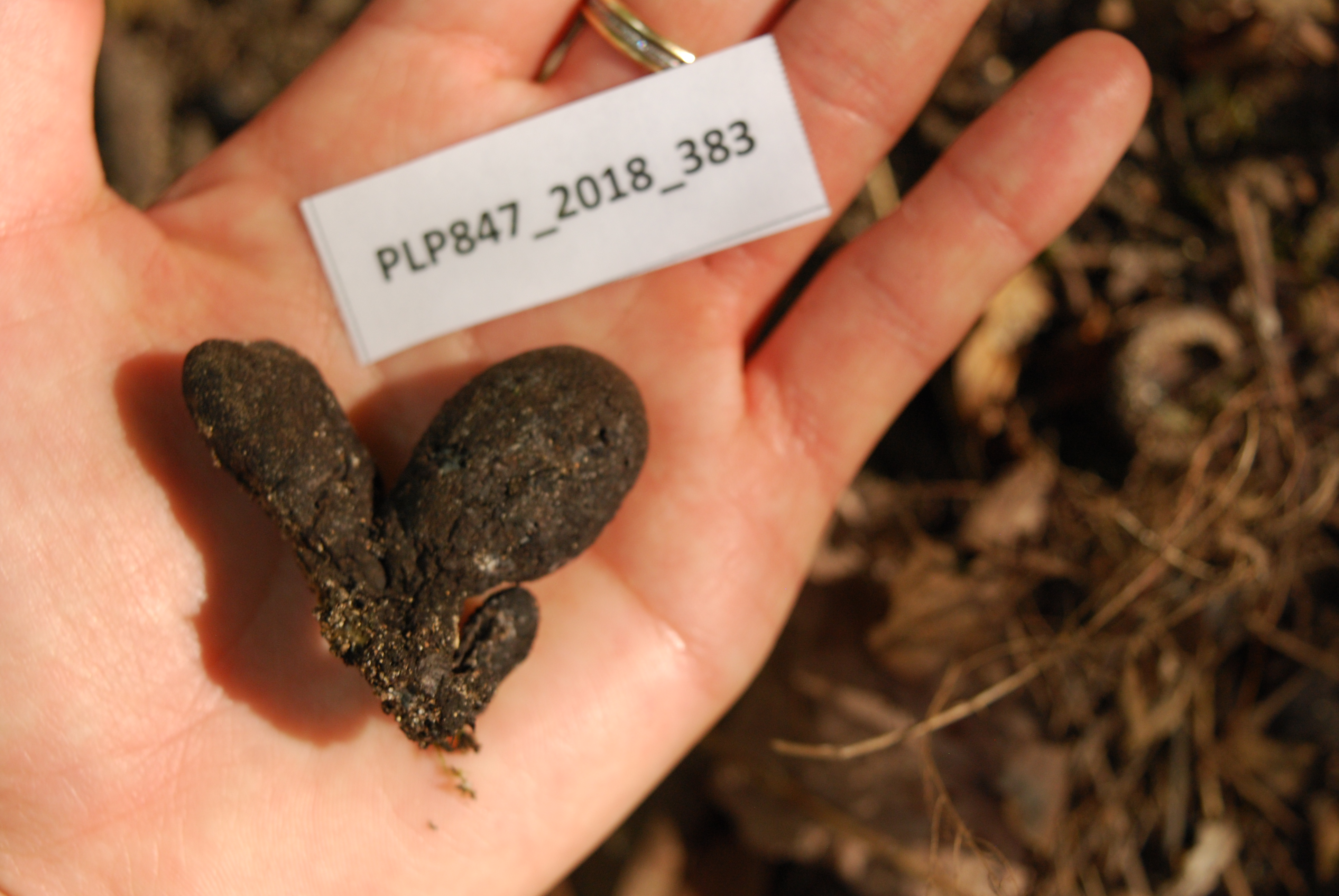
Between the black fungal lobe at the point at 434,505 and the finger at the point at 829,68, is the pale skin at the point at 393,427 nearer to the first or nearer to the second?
the finger at the point at 829,68

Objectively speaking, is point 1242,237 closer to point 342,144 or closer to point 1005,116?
point 1005,116

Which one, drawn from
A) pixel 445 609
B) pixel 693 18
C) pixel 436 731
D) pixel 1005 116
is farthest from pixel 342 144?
pixel 1005 116

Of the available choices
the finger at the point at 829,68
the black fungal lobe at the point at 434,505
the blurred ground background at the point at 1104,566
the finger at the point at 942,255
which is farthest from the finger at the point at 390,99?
the blurred ground background at the point at 1104,566

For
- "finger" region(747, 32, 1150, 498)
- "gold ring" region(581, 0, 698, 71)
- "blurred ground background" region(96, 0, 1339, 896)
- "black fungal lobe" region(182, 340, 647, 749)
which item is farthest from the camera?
"blurred ground background" region(96, 0, 1339, 896)

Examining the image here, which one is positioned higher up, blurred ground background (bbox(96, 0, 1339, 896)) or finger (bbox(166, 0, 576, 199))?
finger (bbox(166, 0, 576, 199))

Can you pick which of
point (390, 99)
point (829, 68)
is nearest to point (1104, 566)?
point (829, 68)

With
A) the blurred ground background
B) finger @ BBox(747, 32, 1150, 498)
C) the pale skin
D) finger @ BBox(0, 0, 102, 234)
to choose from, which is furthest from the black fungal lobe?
the blurred ground background

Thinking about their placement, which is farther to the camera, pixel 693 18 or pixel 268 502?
pixel 693 18

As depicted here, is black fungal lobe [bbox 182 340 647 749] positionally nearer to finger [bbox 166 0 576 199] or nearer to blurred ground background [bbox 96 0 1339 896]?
finger [bbox 166 0 576 199]
